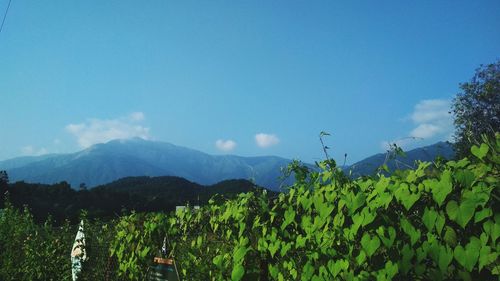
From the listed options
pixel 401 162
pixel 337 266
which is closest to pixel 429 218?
pixel 337 266

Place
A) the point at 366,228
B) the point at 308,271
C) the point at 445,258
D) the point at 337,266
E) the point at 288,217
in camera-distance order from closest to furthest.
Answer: the point at 445,258
the point at 366,228
the point at 337,266
the point at 308,271
the point at 288,217

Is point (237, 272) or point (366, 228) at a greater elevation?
point (366, 228)

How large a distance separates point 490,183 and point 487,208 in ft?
0.45

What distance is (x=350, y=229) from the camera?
319 centimetres

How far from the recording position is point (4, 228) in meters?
12.8

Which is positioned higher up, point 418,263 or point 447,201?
point 447,201

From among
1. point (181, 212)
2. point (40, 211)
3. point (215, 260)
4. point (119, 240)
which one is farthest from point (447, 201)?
point (40, 211)

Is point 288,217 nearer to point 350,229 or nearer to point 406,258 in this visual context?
point 350,229

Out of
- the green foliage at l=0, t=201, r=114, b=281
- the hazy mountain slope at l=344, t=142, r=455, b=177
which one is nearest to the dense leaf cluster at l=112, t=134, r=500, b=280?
the hazy mountain slope at l=344, t=142, r=455, b=177

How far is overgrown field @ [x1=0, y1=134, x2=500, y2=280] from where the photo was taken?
2574 millimetres

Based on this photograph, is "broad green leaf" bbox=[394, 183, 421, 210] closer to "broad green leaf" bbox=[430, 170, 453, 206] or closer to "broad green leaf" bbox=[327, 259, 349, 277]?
"broad green leaf" bbox=[430, 170, 453, 206]

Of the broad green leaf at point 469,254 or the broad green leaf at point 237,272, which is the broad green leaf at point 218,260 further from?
the broad green leaf at point 469,254

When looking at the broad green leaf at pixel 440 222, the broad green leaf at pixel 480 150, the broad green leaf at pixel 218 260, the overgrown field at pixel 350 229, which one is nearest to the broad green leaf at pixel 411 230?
the overgrown field at pixel 350 229

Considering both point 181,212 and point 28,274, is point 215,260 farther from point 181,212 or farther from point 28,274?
point 28,274
